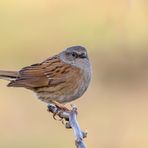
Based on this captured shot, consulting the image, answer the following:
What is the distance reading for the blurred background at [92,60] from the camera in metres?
10.4

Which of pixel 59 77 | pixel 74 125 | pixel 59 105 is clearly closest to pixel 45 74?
pixel 59 77

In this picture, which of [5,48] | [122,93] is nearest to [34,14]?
[5,48]

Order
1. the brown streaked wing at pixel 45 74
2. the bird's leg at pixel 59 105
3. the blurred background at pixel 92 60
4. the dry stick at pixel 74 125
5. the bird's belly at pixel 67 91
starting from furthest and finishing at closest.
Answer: the blurred background at pixel 92 60 → the brown streaked wing at pixel 45 74 → the bird's belly at pixel 67 91 → the bird's leg at pixel 59 105 → the dry stick at pixel 74 125

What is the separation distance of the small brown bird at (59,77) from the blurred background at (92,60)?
81 cm

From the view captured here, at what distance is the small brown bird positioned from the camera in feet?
24.3

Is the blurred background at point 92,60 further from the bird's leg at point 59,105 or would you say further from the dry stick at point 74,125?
the dry stick at point 74,125

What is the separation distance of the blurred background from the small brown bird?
2.66 ft

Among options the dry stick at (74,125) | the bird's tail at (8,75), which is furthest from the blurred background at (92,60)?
the dry stick at (74,125)

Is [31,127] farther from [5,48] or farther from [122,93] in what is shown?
[5,48]

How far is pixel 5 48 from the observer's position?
14.0 meters

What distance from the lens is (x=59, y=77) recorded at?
7648mm

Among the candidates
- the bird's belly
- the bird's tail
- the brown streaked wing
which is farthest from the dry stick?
the bird's tail

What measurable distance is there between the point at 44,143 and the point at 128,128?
3.11 feet

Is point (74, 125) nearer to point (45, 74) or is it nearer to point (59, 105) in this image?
point (59, 105)
